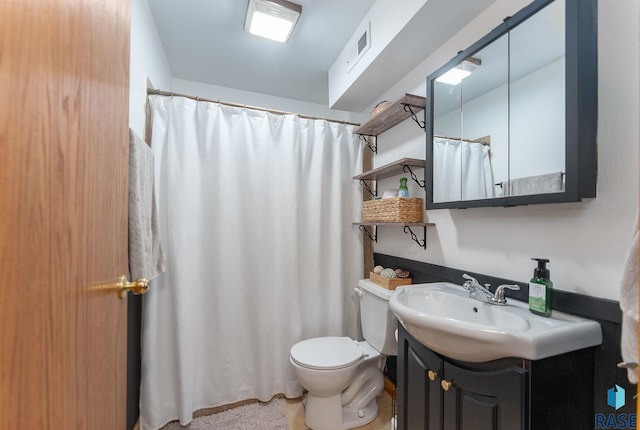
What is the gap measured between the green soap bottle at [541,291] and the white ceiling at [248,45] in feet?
5.26

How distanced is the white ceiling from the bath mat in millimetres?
2437

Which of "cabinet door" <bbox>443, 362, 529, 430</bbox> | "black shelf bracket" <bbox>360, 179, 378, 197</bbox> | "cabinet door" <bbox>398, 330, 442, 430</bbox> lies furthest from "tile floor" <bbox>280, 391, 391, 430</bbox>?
"black shelf bracket" <bbox>360, 179, 378, 197</bbox>

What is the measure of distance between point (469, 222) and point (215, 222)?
1.49 metres

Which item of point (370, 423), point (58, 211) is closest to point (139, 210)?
point (58, 211)

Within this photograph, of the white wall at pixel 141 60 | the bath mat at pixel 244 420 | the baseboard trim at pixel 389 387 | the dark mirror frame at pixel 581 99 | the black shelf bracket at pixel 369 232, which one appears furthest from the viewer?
the black shelf bracket at pixel 369 232

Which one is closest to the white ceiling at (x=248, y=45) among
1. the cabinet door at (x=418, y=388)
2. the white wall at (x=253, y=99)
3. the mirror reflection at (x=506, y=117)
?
the white wall at (x=253, y=99)

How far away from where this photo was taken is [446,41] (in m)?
1.43

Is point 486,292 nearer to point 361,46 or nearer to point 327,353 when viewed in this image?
point 327,353

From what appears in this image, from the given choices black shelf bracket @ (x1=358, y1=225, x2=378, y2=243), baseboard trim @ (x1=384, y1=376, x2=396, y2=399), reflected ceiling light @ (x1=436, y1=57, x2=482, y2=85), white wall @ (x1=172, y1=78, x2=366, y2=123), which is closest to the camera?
reflected ceiling light @ (x1=436, y1=57, x2=482, y2=85)

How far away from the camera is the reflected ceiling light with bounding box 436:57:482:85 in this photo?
1.24 metres

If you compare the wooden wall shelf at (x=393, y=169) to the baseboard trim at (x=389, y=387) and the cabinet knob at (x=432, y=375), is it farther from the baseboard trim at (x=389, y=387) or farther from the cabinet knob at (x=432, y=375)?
the baseboard trim at (x=389, y=387)

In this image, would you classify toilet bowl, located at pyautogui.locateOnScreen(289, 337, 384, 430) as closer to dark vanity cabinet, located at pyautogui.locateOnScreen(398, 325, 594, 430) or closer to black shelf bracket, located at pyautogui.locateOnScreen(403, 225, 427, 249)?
dark vanity cabinet, located at pyautogui.locateOnScreen(398, 325, 594, 430)

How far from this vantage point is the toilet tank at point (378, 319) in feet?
5.00

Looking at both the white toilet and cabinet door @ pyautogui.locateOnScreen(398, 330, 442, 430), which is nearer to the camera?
cabinet door @ pyautogui.locateOnScreen(398, 330, 442, 430)
